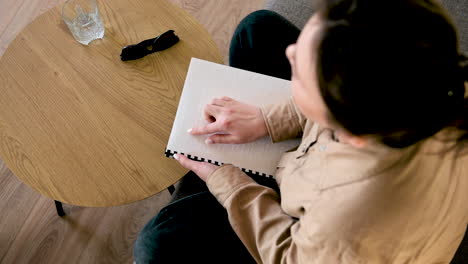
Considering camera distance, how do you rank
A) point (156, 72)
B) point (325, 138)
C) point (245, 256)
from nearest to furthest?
1. point (325, 138)
2. point (245, 256)
3. point (156, 72)

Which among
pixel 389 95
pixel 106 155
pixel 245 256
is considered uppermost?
pixel 389 95

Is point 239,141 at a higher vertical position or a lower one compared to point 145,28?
lower

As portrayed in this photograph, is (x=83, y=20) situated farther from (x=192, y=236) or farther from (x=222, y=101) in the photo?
(x=192, y=236)

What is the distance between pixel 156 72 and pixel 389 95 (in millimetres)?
683

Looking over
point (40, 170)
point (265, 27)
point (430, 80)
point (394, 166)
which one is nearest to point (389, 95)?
point (430, 80)

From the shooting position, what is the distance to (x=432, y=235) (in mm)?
538

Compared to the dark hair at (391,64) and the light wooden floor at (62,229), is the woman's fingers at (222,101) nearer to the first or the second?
the dark hair at (391,64)

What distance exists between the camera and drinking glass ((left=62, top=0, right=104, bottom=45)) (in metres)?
0.96

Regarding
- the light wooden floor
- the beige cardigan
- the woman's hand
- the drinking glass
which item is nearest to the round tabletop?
the drinking glass

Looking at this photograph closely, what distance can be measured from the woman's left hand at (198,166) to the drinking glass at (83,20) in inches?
16.6

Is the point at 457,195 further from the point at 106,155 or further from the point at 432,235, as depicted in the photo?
the point at 106,155

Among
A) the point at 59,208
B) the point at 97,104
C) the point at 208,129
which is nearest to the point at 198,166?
the point at 208,129

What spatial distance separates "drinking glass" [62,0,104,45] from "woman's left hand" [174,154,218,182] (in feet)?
1.38

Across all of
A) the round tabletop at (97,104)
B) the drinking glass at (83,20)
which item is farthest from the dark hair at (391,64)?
the drinking glass at (83,20)
